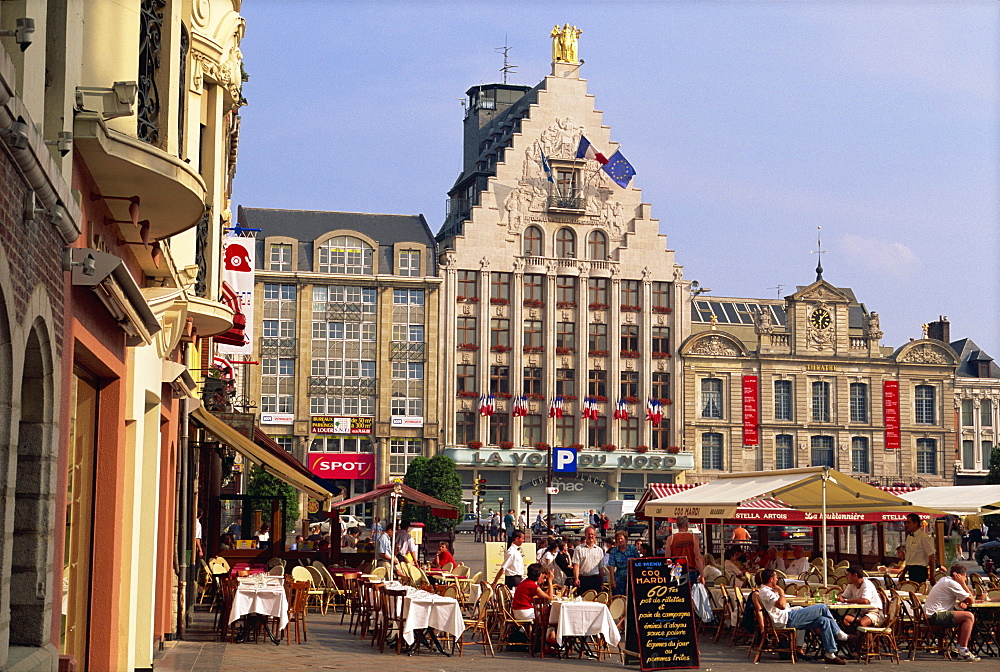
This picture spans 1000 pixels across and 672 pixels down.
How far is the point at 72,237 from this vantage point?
7.79 metres

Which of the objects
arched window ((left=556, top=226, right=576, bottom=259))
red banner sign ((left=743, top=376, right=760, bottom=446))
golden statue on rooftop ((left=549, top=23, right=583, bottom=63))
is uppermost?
golden statue on rooftop ((left=549, top=23, right=583, bottom=63))

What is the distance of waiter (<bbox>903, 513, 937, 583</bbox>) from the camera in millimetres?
21172

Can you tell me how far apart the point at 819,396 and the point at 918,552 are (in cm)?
5626

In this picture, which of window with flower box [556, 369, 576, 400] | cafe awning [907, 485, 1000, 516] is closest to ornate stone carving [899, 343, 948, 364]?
window with flower box [556, 369, 576, 400]

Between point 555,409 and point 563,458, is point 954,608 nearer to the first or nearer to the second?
point 563,458

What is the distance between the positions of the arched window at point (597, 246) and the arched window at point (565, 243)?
908mm

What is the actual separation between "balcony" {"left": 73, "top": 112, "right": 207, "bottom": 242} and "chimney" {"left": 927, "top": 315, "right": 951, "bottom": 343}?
3147 inches

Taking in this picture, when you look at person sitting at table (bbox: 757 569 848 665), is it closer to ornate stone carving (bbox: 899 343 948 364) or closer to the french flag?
the french flag

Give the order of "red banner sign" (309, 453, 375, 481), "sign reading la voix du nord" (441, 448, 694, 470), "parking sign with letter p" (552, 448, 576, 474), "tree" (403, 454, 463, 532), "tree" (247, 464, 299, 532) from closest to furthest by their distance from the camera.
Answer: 1. "tree" (247, 464, 299, 532)
2. "tree" (403, 454, 463, 532)
3. "parking sign with letter p" (552, 448, 576, 474)
4. "red banner sign" (309, 453, 375, 481)
5. "sign reading la voix du nord" (441, 448, 694, 470)

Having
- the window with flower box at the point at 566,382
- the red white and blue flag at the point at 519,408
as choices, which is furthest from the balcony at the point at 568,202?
the red white and blue flag at the point at 519,408

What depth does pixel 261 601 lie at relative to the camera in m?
18.1

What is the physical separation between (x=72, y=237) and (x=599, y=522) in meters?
51.4

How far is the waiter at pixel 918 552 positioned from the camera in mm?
21172

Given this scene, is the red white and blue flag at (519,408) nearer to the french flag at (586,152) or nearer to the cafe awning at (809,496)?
the french flag at (586,152)
